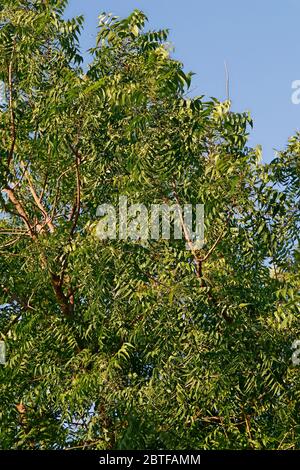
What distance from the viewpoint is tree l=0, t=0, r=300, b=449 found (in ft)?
30.7

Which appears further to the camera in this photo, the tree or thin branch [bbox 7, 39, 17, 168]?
thin branch [bbox 7, 39, 17, 168]

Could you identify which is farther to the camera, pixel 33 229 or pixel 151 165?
pixel 33 229

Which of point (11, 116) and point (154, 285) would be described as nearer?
point (154, 285)

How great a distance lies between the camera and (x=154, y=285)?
31.7 ft

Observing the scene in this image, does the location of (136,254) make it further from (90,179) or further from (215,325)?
(90,179)

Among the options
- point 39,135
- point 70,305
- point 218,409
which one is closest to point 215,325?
point 218,409

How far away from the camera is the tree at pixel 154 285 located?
936 centimetres

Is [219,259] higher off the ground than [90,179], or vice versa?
[90,179]

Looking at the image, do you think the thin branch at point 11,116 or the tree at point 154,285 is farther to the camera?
the thin branch at point 11,116

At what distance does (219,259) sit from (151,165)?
165 cm

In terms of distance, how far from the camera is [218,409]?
10133mm

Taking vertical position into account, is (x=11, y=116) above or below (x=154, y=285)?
above
